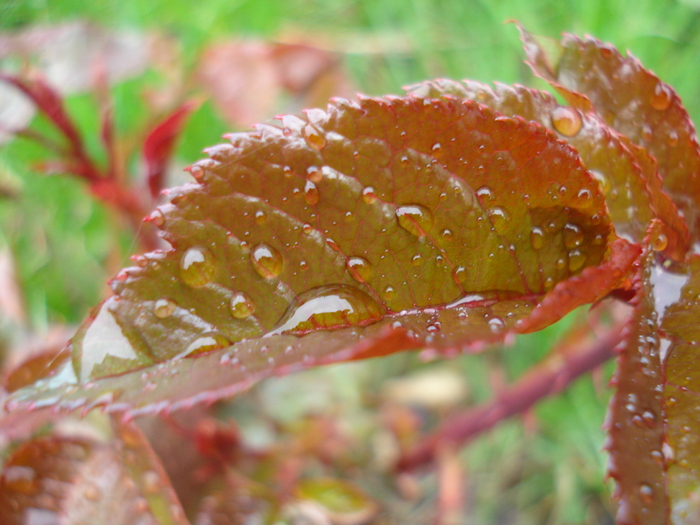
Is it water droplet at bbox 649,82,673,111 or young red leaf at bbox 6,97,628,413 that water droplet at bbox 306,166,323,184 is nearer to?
young red leaf at bbox 6,97,628,413

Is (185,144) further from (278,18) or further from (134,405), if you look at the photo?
(134,405)

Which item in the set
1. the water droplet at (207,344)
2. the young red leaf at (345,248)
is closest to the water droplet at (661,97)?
the young red leaf at (345,248)

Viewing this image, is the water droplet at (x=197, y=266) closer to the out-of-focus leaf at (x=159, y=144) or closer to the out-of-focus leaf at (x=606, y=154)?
the out-of-focus leaf at (x=606, y=154)

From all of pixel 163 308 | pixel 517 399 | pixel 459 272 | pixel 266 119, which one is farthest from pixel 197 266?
pixel 266 119

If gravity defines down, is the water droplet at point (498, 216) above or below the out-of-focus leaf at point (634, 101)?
below

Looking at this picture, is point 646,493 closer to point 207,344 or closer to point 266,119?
point 207,344

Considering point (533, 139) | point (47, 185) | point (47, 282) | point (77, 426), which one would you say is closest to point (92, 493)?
point (77, 426)
